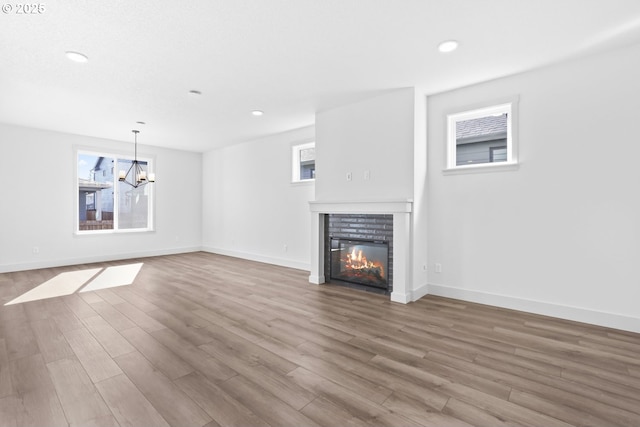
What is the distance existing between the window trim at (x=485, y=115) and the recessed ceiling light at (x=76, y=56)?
4.11m

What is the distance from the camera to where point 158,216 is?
7.32m

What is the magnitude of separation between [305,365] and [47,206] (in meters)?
6.37

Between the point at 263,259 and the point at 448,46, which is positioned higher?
the point at 448,46

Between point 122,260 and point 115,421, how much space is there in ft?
19.7

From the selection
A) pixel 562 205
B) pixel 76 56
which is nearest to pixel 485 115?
pixel 562 205

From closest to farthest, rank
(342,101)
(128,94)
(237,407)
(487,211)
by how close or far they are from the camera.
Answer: (237,407) < (487,211) < (128,94) < (342,101)

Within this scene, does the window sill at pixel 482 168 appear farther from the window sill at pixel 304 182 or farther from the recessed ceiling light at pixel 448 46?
the window sill at pixel 304 182

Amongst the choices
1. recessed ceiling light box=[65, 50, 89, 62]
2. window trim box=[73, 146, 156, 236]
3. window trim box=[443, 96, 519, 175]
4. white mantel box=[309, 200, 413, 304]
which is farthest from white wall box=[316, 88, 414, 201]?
window trim box=[73, 146, 156, 236]

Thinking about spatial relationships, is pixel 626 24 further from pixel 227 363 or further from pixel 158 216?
pixel 158 216

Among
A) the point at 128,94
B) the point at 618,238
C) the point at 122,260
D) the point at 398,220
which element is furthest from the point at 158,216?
the point at 618,238

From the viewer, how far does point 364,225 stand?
4.24 meters

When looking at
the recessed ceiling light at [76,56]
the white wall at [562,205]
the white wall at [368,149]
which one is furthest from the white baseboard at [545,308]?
the recessed ceiling light at [76,56]

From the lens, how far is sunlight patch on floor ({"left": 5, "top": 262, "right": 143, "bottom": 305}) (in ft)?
13.0

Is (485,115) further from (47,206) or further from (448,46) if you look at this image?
(47,206)
